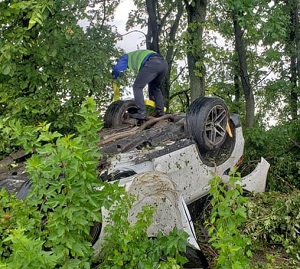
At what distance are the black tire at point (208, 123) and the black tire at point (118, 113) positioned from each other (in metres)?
1.45

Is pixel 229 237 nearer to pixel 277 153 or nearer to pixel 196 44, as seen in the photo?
pixel 277 153

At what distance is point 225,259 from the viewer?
9.95ft

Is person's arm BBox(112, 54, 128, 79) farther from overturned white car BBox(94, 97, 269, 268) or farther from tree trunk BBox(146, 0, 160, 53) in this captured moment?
tree trunk BBox(146, 0, 160, 53)

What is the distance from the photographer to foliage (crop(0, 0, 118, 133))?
643 cm

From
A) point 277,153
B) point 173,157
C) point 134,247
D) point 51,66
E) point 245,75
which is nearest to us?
point 134,247

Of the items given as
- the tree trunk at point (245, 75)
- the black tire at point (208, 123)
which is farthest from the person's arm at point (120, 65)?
the tree trunk at point (245, 75)

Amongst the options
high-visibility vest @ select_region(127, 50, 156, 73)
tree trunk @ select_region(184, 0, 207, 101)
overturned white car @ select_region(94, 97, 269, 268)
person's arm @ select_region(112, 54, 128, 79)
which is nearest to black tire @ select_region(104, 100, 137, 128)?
overturned white car @ select_region(94, 97, 269, 268)

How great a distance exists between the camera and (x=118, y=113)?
7180 mm

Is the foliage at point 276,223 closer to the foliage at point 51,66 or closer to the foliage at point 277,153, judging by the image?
the foliage at point 277,153

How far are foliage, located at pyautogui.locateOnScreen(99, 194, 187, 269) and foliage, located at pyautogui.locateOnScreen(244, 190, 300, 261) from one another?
225 cm

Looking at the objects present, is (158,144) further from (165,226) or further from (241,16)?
(241,16)

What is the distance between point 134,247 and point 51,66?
4.12 meters

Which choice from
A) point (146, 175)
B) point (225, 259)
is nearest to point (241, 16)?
point (146, 175)

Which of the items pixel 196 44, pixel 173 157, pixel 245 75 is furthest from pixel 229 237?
pixel 245 75
